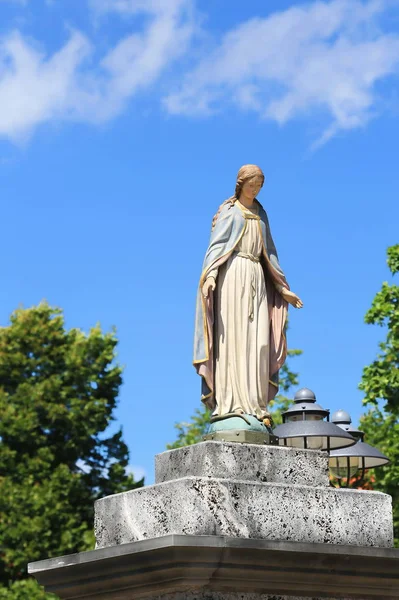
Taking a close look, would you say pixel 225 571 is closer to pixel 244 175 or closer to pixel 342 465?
pixel 244 175

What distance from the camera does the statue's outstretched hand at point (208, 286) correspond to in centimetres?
1024

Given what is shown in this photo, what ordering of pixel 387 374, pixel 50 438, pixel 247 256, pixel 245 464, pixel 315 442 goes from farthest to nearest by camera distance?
pixel 50 438
pixel 387 374
pixel 315 442
pixel 247 256
pixel 245 464

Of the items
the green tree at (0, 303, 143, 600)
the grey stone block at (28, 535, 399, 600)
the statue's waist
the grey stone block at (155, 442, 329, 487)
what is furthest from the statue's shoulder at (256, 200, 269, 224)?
the green tree at (0, 303, 143, 600)

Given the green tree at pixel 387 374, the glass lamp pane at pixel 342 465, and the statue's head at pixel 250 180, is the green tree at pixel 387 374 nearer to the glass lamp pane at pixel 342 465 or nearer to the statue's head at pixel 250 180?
the glass lamp pane at pixel 342 465

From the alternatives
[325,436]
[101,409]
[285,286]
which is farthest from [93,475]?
[285,286]

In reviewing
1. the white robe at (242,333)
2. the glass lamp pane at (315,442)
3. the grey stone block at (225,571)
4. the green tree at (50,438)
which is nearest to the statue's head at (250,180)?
the white robe at (242,333)

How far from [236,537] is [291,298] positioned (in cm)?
239

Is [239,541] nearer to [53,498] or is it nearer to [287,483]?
[287,483]

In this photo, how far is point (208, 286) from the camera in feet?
33.7

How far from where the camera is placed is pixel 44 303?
127 feet

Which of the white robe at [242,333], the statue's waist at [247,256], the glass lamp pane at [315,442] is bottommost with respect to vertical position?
the white robe at [242,333]

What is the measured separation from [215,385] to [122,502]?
3.90 feet

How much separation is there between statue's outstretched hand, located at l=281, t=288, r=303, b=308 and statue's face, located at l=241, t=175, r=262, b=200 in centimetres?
83

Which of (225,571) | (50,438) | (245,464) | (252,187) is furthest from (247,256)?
(50,438)
